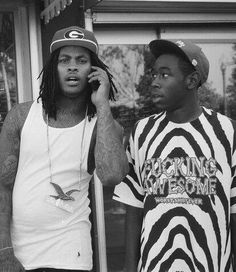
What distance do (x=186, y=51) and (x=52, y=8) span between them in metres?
1.50

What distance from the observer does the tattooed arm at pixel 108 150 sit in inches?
108

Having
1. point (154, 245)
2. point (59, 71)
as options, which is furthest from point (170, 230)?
point (59, 71)

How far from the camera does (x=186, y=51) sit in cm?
269

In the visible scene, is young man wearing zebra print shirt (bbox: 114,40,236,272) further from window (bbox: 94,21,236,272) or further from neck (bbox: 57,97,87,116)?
window (bbox: 94,21,236,272)

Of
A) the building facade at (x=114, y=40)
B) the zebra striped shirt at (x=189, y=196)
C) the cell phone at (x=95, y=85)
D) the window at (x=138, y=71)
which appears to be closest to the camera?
the zebra striped shirt at (x=189, y=196)

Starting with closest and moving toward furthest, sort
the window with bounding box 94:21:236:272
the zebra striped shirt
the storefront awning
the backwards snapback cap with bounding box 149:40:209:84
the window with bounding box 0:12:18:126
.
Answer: the zebra striped shirt < the backwards snapback cap with bounding box 149:40:209:84 < the storefront awning < the window with bounding box 0:12:18:126 < the window with bounding box 94:21:236:272

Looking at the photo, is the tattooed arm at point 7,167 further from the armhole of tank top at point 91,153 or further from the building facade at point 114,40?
the building facade at point 114,40

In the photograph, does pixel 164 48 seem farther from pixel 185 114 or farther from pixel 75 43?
A: pixel 75 43

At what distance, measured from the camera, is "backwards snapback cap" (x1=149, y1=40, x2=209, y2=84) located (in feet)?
8.87

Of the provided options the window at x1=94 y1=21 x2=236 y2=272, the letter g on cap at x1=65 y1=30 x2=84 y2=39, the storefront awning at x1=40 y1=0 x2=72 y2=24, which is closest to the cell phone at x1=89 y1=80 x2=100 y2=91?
the letter g on cap at x1=65 y1=30 x2=84 y2=39

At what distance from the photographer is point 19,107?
288cm

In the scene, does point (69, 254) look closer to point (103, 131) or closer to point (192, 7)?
point (103, 131)

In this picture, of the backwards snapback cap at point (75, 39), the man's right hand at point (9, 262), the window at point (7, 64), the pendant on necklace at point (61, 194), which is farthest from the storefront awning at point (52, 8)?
the man's right hand at point (9, 262)

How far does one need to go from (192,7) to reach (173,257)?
2.40 metres
